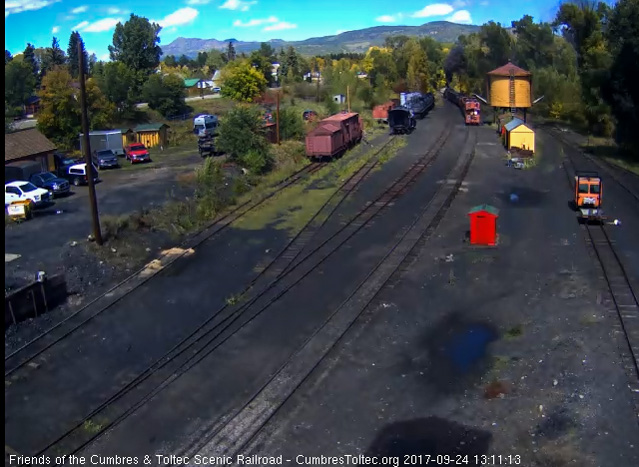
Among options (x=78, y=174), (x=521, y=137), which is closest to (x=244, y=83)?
(x=521, y=137)

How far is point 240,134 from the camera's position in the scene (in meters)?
34.8

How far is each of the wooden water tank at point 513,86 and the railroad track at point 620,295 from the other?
34.2 meters

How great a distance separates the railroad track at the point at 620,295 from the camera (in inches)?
506

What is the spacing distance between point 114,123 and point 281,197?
39.2 m

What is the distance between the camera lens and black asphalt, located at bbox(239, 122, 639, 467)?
10406 millimetres

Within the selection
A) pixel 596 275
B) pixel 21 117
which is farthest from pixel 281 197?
pixel 21 117

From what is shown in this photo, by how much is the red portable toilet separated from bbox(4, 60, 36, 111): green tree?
66.6 meters

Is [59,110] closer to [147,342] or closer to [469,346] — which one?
[147,342]

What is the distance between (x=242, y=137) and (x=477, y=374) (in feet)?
81.0

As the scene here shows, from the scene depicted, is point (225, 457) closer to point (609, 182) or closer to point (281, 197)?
point (281, 197)

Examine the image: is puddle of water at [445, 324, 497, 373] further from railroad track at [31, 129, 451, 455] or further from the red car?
the red car

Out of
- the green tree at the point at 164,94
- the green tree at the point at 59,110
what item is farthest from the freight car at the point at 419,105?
the green tree at the point at 59,110

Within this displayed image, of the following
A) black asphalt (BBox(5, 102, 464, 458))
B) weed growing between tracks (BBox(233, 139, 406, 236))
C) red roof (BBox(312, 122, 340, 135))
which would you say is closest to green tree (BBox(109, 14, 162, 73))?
red roof (BBox(312, 122, 340, 135))

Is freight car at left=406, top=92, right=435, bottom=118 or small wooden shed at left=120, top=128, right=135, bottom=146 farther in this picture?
freight car at left=406, top=92, right=435, bottom=118
